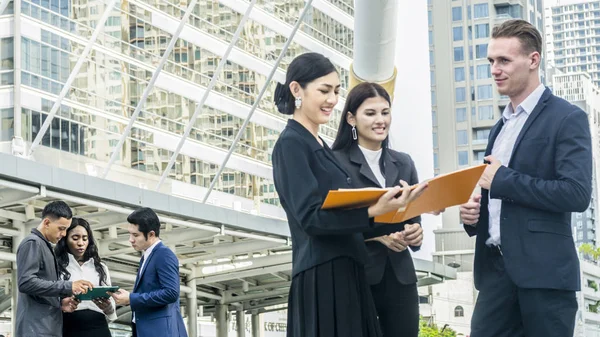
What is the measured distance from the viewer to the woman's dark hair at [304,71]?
453cm

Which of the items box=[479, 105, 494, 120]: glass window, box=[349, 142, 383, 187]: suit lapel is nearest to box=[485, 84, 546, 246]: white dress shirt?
box=[349, 142, 383, 187]: suit lapel

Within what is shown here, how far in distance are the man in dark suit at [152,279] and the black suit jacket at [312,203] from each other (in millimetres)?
2703

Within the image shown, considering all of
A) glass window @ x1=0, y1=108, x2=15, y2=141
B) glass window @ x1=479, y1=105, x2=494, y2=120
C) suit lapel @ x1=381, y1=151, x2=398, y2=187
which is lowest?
suit lapel @ x1=381, y1=151, x2=398, y2=187

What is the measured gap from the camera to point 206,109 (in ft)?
174

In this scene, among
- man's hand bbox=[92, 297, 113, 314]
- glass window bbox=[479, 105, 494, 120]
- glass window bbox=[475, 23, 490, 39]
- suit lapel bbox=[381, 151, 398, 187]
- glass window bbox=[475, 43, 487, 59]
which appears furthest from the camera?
glass window bbox=[475, 43, 487, 59]

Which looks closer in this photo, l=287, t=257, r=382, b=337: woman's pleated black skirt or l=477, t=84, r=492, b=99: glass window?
l=287, t=257, r=382, b=337: woman's pleated black skirt

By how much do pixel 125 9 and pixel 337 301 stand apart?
140 ft

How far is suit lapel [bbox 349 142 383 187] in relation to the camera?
5145mm

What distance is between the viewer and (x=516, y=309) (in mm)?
4582

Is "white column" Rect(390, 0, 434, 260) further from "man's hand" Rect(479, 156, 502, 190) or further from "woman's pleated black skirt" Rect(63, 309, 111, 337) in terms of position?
"man's hand" Rect(479, 156, 502, 190)

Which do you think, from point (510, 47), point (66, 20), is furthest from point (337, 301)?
point (66, 20)

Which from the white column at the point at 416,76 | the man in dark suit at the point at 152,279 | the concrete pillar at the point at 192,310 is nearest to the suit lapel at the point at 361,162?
the man in dark suit at the point at 152,279

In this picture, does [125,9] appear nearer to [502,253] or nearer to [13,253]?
[13,253]

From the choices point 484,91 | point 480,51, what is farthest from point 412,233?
point 480,51
